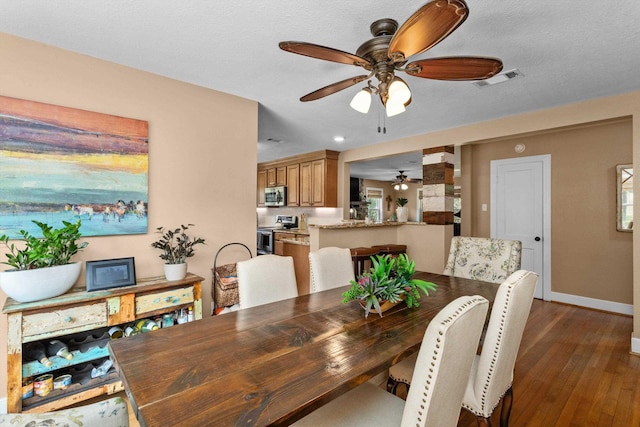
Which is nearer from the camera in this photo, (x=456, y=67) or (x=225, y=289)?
(x=456, y=67)

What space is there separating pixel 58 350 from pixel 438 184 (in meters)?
4.17

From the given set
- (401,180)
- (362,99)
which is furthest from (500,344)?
(401,180)

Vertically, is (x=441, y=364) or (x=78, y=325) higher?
(x=441, y=364)

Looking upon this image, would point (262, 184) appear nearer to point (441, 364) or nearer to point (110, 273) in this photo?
point (110, 273)

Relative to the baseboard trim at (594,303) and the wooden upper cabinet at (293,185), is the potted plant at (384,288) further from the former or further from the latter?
the wooden upper cabinet at (293,185)

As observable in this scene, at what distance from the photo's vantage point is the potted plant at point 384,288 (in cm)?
157

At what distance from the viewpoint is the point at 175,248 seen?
2.49m

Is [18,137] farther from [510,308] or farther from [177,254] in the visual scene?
[510,308]

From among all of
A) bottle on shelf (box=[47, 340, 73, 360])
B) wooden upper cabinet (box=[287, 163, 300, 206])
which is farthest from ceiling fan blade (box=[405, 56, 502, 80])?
wooden upper cabinet (box=[287, 163, 300, 206])

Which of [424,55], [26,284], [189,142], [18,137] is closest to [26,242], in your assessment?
[26,284]

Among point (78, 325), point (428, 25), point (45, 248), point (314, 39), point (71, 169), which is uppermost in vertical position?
point (314, 39)

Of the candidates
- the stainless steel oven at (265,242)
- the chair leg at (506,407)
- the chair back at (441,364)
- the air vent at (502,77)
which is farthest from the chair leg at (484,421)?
the stainless steel oven at (265,242)

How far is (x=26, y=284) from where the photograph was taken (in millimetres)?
1714

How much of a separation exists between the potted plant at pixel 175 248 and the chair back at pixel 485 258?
A: 7.74 ft
